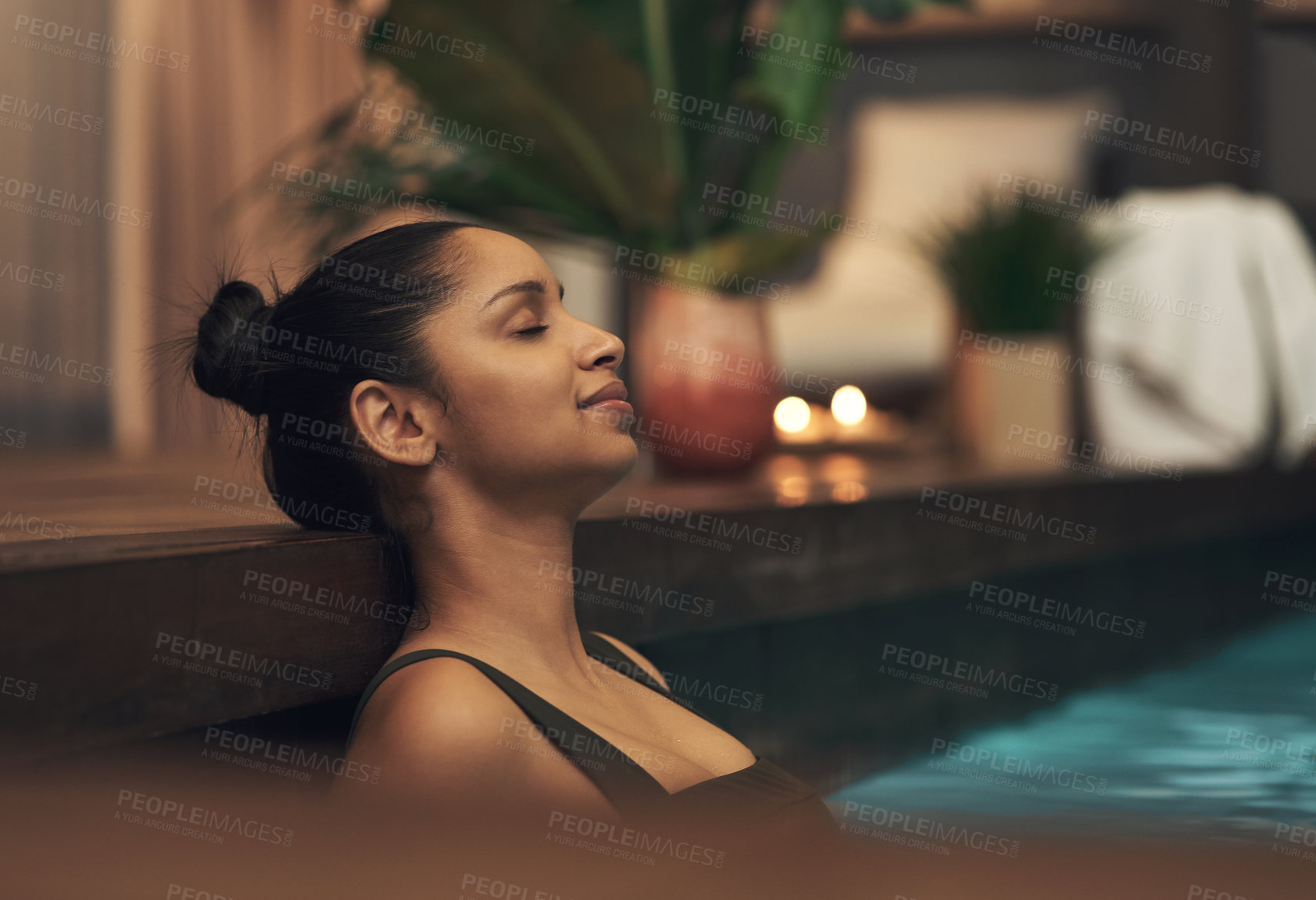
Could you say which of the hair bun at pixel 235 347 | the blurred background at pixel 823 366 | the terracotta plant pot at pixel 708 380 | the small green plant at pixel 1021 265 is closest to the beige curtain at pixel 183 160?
the blurred background at pixel 823 366

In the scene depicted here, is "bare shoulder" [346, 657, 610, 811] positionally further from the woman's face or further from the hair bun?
the hair bun

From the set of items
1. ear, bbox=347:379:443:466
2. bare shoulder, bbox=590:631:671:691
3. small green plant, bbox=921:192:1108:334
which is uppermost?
small green plant, bbox=921:192:1108:334

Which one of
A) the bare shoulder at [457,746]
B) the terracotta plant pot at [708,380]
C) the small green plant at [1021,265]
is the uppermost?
the small green plant at [1021,265]

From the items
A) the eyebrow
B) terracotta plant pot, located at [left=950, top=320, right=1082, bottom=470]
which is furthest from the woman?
terracotta plant pot, located at [left=950, top=320, right=1082, bottom=470]

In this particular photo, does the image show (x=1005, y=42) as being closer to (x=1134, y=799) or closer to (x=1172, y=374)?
(x=1172, y=374)

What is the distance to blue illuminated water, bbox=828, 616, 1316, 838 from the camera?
1426mm

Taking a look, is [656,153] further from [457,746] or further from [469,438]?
[457,746]

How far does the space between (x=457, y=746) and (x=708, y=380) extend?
4.91ft

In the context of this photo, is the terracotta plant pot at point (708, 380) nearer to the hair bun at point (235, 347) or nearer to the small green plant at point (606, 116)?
the small green plant at point (606, 116)

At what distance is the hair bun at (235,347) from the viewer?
902 mm

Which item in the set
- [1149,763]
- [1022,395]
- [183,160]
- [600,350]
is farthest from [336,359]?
[183,160]

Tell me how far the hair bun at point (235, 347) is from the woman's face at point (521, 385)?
153mm

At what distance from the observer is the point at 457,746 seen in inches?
28.2

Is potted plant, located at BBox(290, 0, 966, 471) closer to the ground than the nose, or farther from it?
farther from it
